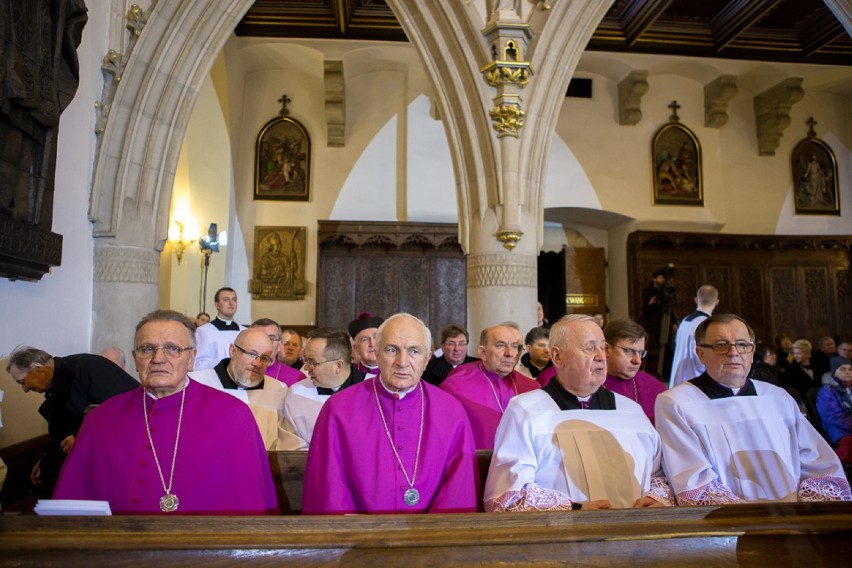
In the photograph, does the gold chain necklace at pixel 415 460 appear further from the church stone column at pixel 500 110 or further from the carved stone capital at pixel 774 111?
the carved stone capital at pixel 774 111

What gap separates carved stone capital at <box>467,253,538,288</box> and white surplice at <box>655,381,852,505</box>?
4.21m

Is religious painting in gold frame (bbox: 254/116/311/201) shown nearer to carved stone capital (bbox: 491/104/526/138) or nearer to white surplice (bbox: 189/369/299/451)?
carved stone capital (bbox: 491/104/526/138)

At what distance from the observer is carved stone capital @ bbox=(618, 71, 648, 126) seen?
484 inches

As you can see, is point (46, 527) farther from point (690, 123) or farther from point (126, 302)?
point (690, 123)

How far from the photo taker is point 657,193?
12867 millimetres

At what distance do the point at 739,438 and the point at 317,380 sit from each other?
2.27 m

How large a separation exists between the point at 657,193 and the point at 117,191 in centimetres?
1014

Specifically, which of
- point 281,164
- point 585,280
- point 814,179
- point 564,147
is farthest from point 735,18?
point 281,164

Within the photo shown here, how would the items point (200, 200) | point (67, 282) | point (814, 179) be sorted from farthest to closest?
point (814, 179) < point (200, 200) < point (67, 282)

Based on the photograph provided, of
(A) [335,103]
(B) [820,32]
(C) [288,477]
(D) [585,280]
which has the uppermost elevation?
(B) [820,32]

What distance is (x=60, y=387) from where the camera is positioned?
4160mm

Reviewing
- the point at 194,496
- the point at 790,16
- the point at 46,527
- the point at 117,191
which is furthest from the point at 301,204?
the point at 46,527

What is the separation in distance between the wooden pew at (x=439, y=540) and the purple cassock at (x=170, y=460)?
2.73 ft

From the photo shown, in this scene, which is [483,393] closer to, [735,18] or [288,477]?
[288,477]
